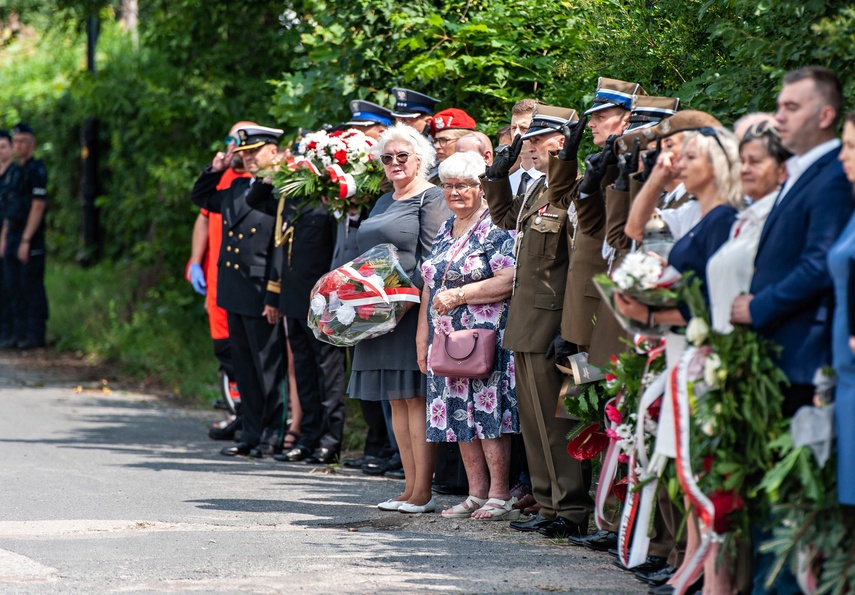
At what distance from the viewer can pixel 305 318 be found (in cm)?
940

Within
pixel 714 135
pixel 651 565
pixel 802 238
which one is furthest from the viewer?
pixel 651 565

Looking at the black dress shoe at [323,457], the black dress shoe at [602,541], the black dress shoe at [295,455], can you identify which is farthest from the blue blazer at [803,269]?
the black dress shoe at [295,455]

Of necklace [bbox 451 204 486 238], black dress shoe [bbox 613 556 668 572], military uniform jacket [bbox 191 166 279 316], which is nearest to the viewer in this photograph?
black dress shoe [bbox 613 556 668 572]

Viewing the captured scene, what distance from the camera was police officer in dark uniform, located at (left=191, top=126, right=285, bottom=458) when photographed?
32.0 ft

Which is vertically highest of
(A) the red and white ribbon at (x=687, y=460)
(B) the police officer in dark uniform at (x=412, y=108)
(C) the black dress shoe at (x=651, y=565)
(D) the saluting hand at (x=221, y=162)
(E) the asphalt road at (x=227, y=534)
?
(B) the police officer in dark uniform at (x=412, y=108)

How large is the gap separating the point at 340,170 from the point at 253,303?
1596 mm

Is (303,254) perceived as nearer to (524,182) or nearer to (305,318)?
(305,318)

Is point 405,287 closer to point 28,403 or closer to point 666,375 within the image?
point 666,375

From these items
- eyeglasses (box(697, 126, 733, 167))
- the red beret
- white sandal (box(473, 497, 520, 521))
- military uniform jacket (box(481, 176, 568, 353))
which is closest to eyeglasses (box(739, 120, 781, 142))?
eyeglasses (box(697, 126, 733, 167))

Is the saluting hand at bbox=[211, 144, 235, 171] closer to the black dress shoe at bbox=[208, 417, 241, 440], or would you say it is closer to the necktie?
the black dress shoe at bbox=[208, 417, 241, 440]

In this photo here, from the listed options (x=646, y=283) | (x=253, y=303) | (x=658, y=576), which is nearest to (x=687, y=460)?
(x=646, y=283)

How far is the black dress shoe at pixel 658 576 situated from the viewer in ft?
18.4

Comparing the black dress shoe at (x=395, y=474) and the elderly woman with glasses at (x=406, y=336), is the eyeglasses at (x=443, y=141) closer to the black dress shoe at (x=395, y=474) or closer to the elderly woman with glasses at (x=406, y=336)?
the elderly woman with glasses at (x=406, y=336)

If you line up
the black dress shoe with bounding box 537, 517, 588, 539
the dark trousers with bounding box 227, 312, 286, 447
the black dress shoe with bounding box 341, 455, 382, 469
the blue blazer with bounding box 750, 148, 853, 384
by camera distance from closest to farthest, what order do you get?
1. the blue blazer with bounding box 750, 148, 853, 384
2. the black dress shoe with bounding box 537, 517, 588, 539
3. the black dress shoe with bounding box 341, 455, 382, 469
4. the dark trousers with bounding box 227, 312, 286, 447
